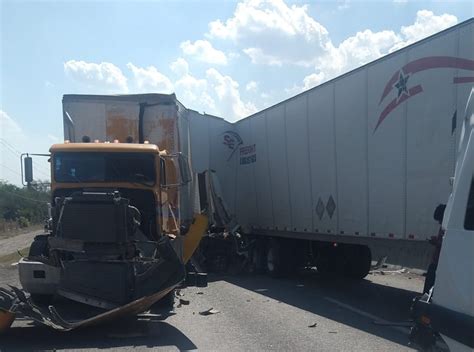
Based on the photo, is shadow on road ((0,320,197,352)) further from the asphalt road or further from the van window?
the van window

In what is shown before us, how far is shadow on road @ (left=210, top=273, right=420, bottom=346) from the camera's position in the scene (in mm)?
8781

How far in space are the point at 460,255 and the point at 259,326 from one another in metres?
5.14

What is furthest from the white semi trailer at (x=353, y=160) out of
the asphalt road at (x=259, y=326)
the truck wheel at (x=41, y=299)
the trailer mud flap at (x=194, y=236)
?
the truck wheel at (x=41, y=299)

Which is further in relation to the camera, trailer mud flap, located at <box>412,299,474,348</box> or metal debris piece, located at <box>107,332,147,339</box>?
metal debris piece, located at <box>107,332,147,339</box>

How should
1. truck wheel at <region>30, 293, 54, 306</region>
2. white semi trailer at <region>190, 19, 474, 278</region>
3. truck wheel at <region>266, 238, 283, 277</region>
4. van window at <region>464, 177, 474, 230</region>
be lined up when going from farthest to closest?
truck wheel at <region>266, 238, 283, 277</region> < white semi trailer at <region>190, 19, 474, 278</region> < truck wheel at <region>30, 293, 54, 306</region> < van window at <region>464, 177, 474, 230</region>

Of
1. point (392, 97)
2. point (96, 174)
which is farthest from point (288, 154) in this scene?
point (96, 174)

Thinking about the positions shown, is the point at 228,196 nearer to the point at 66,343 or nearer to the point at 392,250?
the point at 392,250

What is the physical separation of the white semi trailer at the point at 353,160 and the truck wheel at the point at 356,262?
3cm

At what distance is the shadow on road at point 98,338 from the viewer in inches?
282

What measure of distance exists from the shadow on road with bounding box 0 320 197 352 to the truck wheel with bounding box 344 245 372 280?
6877 mm

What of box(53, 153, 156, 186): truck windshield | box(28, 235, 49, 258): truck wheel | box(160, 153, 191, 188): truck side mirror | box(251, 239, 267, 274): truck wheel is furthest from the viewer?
box(251, 239, 267, 274): truck wheel

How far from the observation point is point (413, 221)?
9234 mm

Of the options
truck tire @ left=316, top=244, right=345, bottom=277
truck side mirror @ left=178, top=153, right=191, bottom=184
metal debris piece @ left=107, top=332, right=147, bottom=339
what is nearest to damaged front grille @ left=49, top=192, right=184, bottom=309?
metal debris piece @ left=107, top=332, right=147, bottom=339

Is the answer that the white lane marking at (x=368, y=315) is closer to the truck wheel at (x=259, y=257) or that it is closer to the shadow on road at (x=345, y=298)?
the shadow on road at (x=345, y=298)
